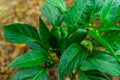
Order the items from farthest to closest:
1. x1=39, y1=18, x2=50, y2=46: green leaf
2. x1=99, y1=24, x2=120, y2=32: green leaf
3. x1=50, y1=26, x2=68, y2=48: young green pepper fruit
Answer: x1=39, y1=18, x2=50, y2=46: green leaf → x1=50, y1=26, x2=68, y2=48: young green pepper fruit → x1=99, y1=24, x2=120, y2=32: green leaf

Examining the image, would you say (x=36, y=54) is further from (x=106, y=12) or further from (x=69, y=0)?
(x=69, y=0)

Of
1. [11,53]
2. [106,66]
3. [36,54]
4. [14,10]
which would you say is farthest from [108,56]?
[14,10]

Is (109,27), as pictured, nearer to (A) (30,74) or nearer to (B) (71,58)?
(B) (71,58)

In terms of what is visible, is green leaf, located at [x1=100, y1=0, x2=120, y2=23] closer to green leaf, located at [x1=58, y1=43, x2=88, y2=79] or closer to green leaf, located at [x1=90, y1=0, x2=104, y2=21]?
green leaf, located at [x1=90, y1=0, x2=104, y2=21]

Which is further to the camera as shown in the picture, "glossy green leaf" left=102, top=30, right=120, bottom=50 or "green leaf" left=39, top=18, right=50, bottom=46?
"green leaf" left=39, top=18, right=50, bottom=46

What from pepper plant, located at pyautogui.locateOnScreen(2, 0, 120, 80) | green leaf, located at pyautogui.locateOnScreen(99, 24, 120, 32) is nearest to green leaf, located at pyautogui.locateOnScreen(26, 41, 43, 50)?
pepper plant, located at pyautogui.locateOnScreen(2, 0, 120, 80)

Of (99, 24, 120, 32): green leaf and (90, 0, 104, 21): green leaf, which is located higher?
(90, 0, 104, 21): green leaf

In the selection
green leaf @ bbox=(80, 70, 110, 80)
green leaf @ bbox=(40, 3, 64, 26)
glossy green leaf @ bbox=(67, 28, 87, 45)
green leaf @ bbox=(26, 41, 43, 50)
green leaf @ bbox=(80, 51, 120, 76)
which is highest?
green leaf @ bbox=(40, 3, 64, 26)
